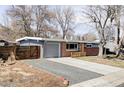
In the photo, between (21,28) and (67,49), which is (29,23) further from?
(67,49)

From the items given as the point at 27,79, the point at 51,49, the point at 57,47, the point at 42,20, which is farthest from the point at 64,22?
the point at 27,79

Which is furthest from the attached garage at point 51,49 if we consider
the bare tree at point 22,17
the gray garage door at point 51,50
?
the bare tree at point 22,17

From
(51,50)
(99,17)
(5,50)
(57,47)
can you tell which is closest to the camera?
(5,50)

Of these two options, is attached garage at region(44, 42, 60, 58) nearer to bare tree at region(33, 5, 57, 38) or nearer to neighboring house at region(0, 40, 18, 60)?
neighboring house at region(0, 40, 18, 60)

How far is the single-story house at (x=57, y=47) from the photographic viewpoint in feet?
68.0

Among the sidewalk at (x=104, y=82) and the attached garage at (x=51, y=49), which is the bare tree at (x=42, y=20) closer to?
the attached garage at (x=51, y=49)

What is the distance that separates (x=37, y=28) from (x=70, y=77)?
20.8 metres

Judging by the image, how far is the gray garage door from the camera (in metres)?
21.1

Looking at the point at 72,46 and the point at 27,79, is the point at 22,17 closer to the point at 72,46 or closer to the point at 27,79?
the point at 72,46

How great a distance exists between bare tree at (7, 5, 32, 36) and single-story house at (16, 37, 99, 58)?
7.57 metres

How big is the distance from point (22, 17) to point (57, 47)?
427 inches

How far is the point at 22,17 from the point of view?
100 feet

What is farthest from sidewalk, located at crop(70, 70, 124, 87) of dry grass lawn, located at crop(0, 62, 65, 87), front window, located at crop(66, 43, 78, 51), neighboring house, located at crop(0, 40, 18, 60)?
front window, located at crop(66, 43, 78, 51)
